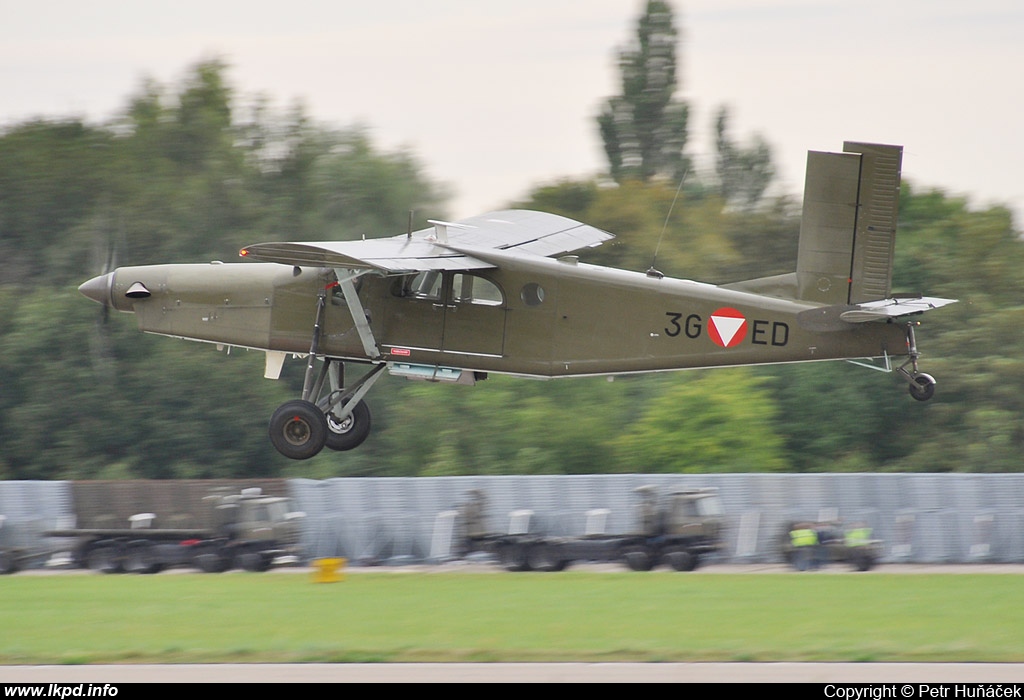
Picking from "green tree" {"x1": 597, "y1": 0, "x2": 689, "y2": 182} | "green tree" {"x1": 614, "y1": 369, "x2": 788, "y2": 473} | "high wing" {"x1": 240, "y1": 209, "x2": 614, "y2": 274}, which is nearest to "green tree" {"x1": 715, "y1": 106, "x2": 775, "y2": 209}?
"green tree" {"x1": 597, "y1": 0, "x2": 689, "y2": 182}

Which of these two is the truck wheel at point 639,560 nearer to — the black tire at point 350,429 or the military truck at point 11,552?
the black tire at point 350,429

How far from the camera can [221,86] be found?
196ft

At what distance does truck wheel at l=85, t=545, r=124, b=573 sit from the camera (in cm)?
2519

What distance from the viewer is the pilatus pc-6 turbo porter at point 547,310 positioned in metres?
18.0

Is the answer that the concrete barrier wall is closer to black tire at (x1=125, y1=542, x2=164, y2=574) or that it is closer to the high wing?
black tire at (x1=125, y1=542, x2=164, y2=574)

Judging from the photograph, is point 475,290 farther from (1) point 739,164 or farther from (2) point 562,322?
(1) point 739,164

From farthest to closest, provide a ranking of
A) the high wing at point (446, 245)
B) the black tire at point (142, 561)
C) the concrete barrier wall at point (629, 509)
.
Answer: the concrete barrier wall at point (629, 509) → the black tire at point (142, 561) → the high wing at point (446, 245)

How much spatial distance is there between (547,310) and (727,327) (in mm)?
2530

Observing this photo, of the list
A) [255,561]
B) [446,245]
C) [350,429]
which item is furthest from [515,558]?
[446,245]

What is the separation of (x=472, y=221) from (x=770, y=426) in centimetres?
2247

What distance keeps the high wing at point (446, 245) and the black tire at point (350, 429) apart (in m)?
2.59

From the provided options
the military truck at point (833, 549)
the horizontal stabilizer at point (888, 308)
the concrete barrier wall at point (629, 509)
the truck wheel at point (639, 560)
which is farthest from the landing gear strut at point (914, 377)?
the concrete barrier wall at point (629, 509)

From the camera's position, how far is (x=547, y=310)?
18047 mm

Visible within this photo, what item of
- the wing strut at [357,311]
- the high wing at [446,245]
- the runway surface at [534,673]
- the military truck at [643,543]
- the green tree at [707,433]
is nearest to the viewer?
the runway surface at [534,673]
